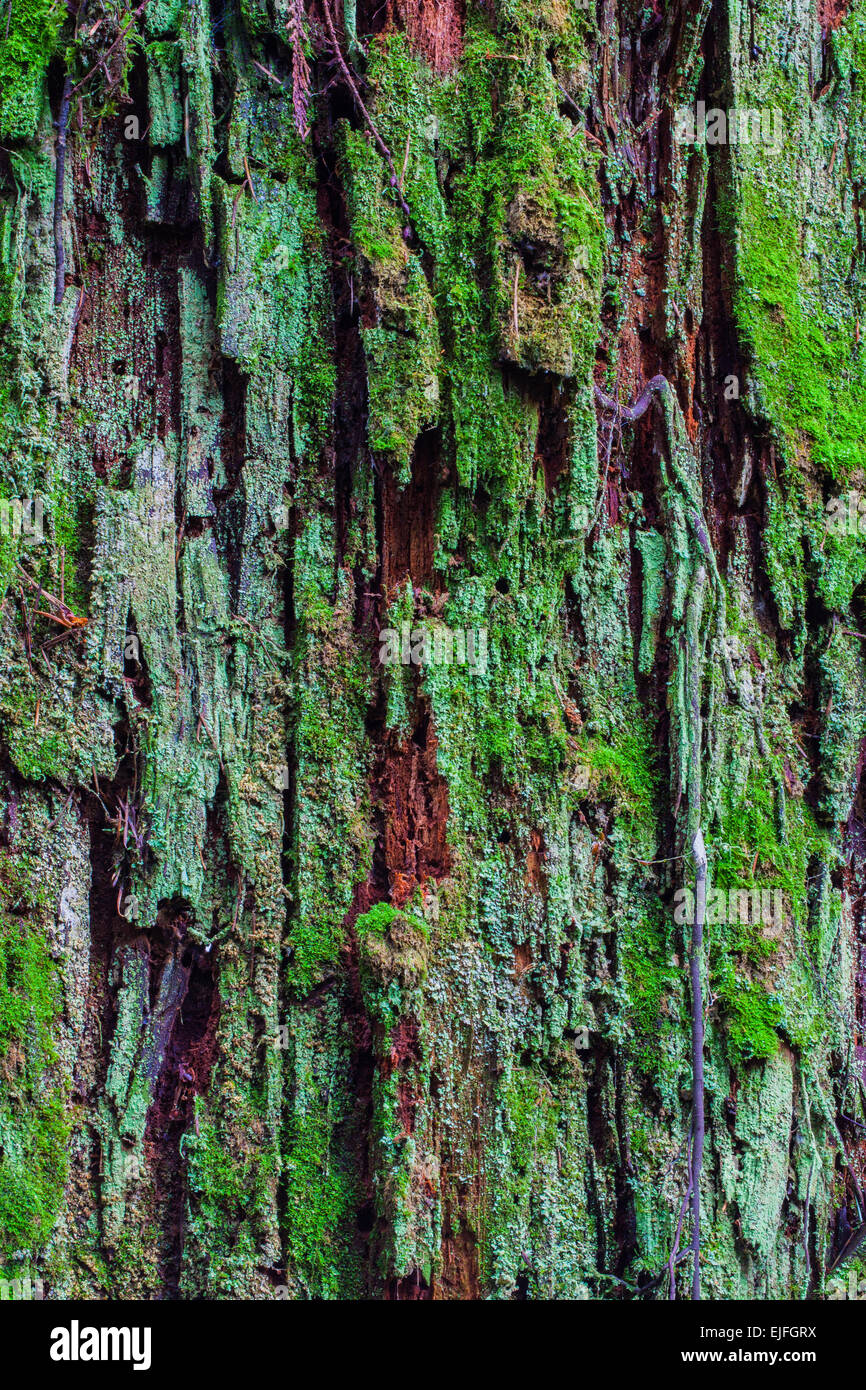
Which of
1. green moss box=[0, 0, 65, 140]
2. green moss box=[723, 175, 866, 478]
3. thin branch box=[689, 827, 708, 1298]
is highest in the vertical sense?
green moss box=[0, 0, 65, 140]

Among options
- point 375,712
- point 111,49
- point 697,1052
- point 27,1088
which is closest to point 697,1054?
point 697,1052

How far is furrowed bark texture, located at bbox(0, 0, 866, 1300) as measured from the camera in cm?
283

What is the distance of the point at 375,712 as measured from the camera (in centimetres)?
300

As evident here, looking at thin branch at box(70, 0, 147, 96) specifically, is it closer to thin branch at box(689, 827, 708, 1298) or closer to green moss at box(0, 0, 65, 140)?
green moss at box(0, 0, 65, 140)

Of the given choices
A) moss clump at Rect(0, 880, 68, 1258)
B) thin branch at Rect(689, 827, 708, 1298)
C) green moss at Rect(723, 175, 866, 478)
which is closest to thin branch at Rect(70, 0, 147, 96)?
green moss at Rect(723, 175, 866, 478)

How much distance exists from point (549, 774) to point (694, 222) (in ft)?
6.12

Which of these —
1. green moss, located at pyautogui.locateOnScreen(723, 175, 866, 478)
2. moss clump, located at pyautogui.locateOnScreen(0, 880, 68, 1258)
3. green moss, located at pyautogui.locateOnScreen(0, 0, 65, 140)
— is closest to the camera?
moss clump, located at pyautogui.locateOnScreen(0, 880, 68, 1258)

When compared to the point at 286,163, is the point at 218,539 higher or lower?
lower

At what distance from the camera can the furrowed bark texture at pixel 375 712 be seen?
2.83 m

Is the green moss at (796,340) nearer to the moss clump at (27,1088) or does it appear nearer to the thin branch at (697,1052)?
the thin branch at (697,1052)

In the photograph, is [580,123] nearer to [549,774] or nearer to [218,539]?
[218,539]

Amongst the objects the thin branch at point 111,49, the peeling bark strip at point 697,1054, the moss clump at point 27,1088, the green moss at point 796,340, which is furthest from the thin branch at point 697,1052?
the thin branch at point 111,49

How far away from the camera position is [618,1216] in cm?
288
